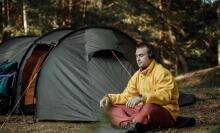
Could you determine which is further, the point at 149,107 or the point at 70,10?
the point at 70,10

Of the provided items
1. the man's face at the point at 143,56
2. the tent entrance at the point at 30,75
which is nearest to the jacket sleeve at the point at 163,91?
the man's face at the point at 143,56

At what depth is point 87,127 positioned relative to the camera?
1.93 metres

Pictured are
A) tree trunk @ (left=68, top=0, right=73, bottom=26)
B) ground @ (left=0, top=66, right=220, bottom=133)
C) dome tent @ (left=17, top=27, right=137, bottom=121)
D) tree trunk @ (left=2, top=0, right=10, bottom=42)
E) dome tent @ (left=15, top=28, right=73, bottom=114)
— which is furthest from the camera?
tree trunk @ (left=68, top=0, right=73, bottom=26)

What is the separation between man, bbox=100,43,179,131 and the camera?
21.0 feet

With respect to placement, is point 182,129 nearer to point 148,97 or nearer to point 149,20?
point 148,97

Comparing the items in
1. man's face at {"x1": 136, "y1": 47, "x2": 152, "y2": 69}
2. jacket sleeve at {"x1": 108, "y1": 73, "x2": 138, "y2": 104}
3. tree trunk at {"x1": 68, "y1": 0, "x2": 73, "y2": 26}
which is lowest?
jacket sleeve at {"x1": 108, "y1": 73, "x2": 138, "y2": 104}

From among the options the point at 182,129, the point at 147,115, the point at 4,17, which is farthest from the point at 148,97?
the point at 4,17

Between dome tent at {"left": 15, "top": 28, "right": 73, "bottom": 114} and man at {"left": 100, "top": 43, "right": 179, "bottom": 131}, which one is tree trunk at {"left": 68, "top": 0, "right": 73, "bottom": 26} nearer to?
dome tent at {"left": 15, "top": 28, "right": 73, "bottom": 114}

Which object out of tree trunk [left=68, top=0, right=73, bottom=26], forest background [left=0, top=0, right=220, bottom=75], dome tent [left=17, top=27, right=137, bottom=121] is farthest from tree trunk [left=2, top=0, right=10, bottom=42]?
dome tent [left=17, top=27, right=137, bottom=121]

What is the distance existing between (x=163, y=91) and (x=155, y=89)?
0.42 ft

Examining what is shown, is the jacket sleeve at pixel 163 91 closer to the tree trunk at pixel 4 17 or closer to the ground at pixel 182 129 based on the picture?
the ground at pixel 182 129

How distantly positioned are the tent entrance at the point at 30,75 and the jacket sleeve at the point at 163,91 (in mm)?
3837

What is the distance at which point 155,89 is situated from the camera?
6504 mm

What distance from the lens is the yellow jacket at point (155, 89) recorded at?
21.1 feet
